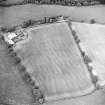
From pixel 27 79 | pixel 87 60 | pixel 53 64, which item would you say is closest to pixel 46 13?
pixel 53 64

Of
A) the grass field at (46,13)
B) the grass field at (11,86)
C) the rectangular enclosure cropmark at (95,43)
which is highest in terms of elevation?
the grass field at (46,13)

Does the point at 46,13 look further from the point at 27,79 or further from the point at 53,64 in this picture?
the point at 27,79

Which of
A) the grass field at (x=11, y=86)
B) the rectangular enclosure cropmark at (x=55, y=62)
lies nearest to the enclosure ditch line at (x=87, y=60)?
the rectangular enclosure cropmark at (x=55, y=62)

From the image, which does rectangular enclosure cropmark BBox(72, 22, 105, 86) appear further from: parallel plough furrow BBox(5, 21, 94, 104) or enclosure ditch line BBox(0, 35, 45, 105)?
enclosure ditch line BBox(0, 35, 45, 105)

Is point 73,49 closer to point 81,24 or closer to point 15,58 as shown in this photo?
point 81,24

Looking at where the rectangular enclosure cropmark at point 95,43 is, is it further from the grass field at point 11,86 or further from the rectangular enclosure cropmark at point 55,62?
the grass field at point 11,86

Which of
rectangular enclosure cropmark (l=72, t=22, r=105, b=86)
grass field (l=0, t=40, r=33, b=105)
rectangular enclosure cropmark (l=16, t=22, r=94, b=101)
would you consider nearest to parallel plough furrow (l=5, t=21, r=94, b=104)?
rectangular enclosure cropmark (l=16, t=22, r=94, b=101)

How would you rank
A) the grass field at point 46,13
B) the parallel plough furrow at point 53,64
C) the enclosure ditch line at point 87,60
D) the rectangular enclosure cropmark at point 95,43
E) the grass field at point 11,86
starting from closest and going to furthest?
the grass field at point 11,86, the parallel plough furrow at point 53,64, the enclosure ditch line at point 87,60, the rectangular enclosure cropmark at point 95,43, the grass field at point 46,13

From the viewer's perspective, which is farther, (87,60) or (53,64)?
(87,60)
